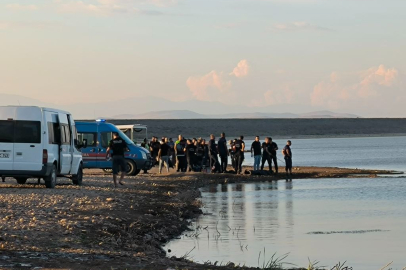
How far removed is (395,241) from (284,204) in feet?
24.5

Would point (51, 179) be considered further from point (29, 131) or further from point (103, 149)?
point (103, 149)

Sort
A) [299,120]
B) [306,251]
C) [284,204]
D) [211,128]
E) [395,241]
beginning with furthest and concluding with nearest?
[299,120] < [211,128] < [284,204] < [395,241] < [306,251]

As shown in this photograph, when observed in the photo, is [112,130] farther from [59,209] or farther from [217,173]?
[59,209]

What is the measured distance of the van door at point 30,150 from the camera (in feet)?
70.3

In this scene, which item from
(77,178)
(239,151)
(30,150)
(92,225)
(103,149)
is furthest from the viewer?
(239,151)

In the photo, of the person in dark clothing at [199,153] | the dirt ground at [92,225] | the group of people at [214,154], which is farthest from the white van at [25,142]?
the person in dark clothing at [199,153]

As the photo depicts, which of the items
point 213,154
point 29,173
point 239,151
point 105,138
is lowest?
point 29,173

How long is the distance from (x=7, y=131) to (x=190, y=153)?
15130 mm

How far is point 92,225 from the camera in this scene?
47.7 ft

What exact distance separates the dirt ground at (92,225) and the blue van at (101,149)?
7.02m

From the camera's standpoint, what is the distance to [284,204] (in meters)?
22.5

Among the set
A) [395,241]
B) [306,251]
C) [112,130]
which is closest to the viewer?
[306,251]

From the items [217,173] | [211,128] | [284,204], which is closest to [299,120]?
[211,128]

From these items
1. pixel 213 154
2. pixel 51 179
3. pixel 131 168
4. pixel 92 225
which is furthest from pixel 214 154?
pixel 92 225
